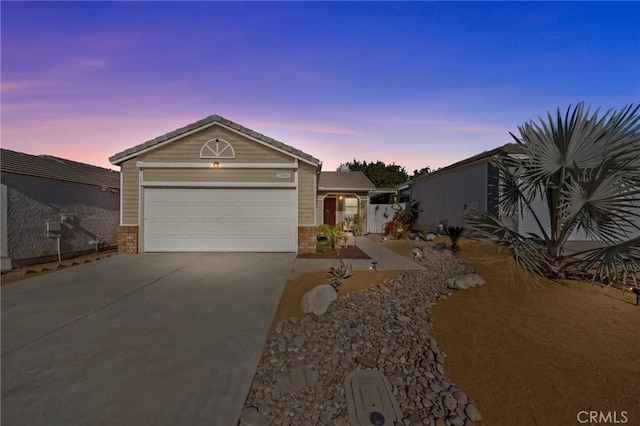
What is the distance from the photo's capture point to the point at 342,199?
17.4 meters

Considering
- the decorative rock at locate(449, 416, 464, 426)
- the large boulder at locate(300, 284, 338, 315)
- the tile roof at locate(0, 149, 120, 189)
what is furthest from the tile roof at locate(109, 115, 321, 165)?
the decorative rock at locate(449, 416, 464, 426)

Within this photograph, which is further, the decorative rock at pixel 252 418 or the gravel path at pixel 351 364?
the gravel path at pixel 351 364

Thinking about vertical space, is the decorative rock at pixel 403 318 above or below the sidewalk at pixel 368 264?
below

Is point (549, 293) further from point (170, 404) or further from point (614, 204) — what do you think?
point (170, 404)

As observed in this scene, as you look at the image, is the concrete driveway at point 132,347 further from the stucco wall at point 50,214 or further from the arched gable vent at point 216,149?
the arched gable vent at point 216,149

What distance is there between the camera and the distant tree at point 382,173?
115 feet

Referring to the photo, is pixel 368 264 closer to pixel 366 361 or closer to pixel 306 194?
pixel 306 194

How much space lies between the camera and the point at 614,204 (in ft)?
13.7

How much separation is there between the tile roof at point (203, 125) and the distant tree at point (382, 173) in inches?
981

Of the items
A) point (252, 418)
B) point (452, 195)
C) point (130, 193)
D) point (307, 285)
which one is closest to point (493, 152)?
point (452, 195)

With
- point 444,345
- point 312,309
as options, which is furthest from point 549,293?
point 312,309

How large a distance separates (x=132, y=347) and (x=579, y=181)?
22.6ft

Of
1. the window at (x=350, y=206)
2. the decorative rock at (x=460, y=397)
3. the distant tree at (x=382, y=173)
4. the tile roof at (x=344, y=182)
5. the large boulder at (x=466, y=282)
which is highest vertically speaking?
the distant tree at (x=382, y=173)

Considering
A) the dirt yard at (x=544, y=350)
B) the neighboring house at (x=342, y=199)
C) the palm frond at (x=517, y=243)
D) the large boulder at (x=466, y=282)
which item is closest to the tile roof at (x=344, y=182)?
the neighboring house at (x=342, y=199)
